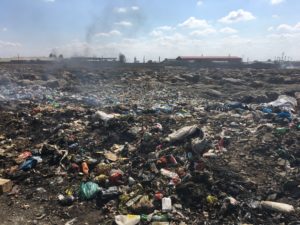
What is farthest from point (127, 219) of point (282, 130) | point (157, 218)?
point (282, 130)

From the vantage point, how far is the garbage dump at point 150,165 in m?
4.98

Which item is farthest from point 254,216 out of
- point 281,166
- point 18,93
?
point 18,93

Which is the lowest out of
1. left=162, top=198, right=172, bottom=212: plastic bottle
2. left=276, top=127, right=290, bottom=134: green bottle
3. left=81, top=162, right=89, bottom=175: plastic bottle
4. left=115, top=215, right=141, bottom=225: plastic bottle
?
left=115, top=215, right=141, bottom=225: plastic bottle

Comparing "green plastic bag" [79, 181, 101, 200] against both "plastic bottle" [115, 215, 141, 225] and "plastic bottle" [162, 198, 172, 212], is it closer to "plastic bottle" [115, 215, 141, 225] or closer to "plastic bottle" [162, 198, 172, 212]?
"plastic bottle" [115, 215, 141, 225]

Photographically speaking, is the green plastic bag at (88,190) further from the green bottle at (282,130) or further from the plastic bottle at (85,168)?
the green bottle at (282,130)

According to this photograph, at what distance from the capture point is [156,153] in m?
7.07

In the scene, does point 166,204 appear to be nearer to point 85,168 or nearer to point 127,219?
point 127,219

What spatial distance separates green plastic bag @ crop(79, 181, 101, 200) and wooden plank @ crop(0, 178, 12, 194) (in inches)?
49.8

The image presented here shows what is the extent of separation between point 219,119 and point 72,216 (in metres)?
6.29

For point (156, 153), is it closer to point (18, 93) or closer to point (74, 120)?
point (74, 120)

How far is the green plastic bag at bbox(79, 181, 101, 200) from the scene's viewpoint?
17.8 ft

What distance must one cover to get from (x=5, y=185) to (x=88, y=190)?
1472mm

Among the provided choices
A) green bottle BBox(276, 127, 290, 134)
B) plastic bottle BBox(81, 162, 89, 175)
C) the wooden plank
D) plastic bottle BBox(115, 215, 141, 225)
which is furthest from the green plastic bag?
green bottle BBox(276, 127, 290, 134)

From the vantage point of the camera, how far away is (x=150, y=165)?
6.46 m
